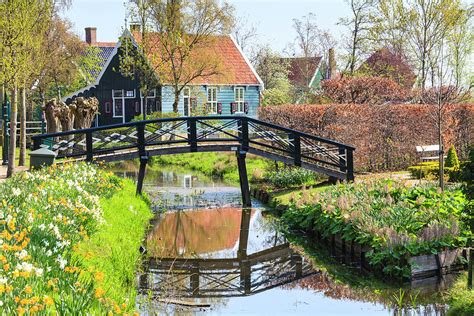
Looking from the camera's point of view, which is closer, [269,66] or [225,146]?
[225,146]

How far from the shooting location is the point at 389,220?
1423 cm

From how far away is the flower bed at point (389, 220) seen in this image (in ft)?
43.4

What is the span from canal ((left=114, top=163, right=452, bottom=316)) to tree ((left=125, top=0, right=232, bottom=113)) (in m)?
20.3

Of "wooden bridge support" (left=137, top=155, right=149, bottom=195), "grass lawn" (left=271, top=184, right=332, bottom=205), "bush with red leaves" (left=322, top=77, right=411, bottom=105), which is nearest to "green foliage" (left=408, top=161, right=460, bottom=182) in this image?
"grass lawn" (left=271, top=184, right=332, bottom=205)

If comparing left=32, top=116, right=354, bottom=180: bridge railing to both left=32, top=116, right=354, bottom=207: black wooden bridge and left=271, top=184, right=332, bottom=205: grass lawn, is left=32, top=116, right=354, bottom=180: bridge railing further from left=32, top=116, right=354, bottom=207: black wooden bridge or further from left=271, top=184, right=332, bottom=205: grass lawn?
left=271, top=184, right=332, bottom=205: grass lawn

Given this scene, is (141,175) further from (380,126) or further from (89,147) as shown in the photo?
(380,126)

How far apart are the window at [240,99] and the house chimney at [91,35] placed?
62.1 ft

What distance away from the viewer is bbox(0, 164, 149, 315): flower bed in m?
6.82

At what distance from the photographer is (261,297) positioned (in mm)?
12625

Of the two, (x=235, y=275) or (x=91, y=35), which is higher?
(x=91, y=35)

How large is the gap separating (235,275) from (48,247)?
17.7 ft

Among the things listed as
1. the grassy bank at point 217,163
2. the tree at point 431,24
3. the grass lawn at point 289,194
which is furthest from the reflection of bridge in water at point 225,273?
the tree at point 431,24

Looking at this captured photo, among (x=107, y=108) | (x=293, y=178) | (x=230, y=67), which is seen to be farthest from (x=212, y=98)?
(x=293, y=178)

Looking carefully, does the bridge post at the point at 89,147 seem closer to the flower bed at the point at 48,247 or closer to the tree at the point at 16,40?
the tree at the point at 16,40
